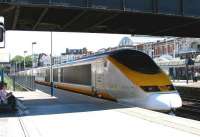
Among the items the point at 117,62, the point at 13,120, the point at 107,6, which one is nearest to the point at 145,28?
the point at 117,62

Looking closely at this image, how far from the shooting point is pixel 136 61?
2327 centimetres

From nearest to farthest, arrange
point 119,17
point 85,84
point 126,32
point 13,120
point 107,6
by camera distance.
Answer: point 13,120
point 107,6
point 119,17
point 85,84
point 126,32

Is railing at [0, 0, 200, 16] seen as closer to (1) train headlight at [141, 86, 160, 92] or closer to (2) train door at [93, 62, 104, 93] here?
(1) train headlight at [141, 86, 160, 92]

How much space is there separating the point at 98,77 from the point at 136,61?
3434mm

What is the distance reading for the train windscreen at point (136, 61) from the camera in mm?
22641

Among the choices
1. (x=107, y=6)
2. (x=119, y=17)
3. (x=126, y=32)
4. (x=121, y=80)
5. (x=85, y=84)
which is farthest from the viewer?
(x=126, y=32)

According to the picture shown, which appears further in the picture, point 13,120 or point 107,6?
point 107,6

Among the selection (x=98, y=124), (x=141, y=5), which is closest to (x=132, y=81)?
(x=141, y=5)

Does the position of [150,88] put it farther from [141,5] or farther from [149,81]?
[141,5]

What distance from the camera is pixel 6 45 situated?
1227cm

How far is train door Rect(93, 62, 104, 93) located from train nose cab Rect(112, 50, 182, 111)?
5.73 feet

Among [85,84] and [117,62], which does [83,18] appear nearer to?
[117,62]

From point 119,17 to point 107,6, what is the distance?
4.60 m

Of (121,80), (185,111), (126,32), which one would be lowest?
(185,111)
